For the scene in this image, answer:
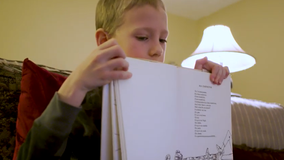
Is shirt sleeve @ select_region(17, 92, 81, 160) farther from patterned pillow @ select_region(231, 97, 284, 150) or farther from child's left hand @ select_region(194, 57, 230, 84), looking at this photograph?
patterned pillow @ select_region(231, 97, 284, 150)

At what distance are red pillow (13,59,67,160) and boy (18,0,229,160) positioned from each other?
4.5 inches

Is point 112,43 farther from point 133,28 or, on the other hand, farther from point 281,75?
point 281,75

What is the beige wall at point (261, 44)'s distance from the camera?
1.97 meters

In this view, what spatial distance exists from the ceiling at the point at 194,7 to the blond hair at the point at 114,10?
1876 millimetres

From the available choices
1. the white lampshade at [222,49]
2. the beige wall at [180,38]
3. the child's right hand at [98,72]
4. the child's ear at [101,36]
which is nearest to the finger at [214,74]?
the child's right hand at [98,72]

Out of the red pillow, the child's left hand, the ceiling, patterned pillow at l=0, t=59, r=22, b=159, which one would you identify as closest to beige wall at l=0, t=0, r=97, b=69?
the ceiling

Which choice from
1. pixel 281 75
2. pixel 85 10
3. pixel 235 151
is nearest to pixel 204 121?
pixel 235 151

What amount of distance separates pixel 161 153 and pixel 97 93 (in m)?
0.26

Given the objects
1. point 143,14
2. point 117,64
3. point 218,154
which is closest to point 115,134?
point 117,64

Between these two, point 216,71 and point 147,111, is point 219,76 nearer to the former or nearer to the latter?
point 216,71

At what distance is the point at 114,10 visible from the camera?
0.70 m

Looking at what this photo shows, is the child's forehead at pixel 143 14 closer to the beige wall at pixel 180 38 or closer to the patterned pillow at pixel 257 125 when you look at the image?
the patterned pillow at pixel 257 125

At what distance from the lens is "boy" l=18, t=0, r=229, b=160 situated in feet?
1.35

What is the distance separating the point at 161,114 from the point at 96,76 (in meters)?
0.14
